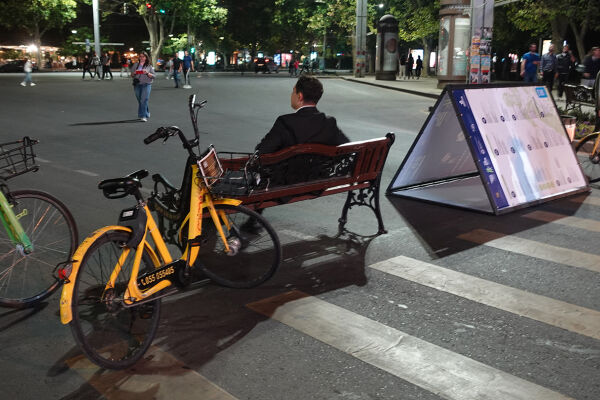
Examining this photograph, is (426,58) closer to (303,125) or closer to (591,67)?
(591,67)

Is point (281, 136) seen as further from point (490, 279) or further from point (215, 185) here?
point (490, 279)

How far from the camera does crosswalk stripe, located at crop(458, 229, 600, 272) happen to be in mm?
6004

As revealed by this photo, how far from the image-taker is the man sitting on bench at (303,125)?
6.06 meters

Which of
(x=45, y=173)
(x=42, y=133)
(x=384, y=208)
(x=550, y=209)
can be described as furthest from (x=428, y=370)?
(x=42, y=133)

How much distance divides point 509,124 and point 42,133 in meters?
10.3

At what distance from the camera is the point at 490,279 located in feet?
18.1

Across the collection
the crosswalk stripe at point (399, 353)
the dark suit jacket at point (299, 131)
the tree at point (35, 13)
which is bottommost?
the crosswalk stripe at point (399, 353)

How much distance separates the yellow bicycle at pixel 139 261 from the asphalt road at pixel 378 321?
0.16m

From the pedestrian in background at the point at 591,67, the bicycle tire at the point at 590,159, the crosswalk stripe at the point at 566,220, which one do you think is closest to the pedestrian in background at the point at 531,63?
the pedestrian in background at the point at 591,67

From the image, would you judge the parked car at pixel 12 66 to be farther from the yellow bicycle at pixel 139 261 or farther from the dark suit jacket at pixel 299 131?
the yellow bicycle at pixel 139 261

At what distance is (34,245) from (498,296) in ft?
11.5

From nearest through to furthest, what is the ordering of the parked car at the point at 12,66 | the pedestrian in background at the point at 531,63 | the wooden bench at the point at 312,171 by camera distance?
1. the wooden bench at the point at 312,171
2. the pedestrian in background at the point at 531,63
3. the parked car at the point at 12,66

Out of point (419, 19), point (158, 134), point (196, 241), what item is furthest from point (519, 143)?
point (419, 19)

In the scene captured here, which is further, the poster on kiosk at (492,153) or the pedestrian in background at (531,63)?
the pedestrian in background at (531,63)
